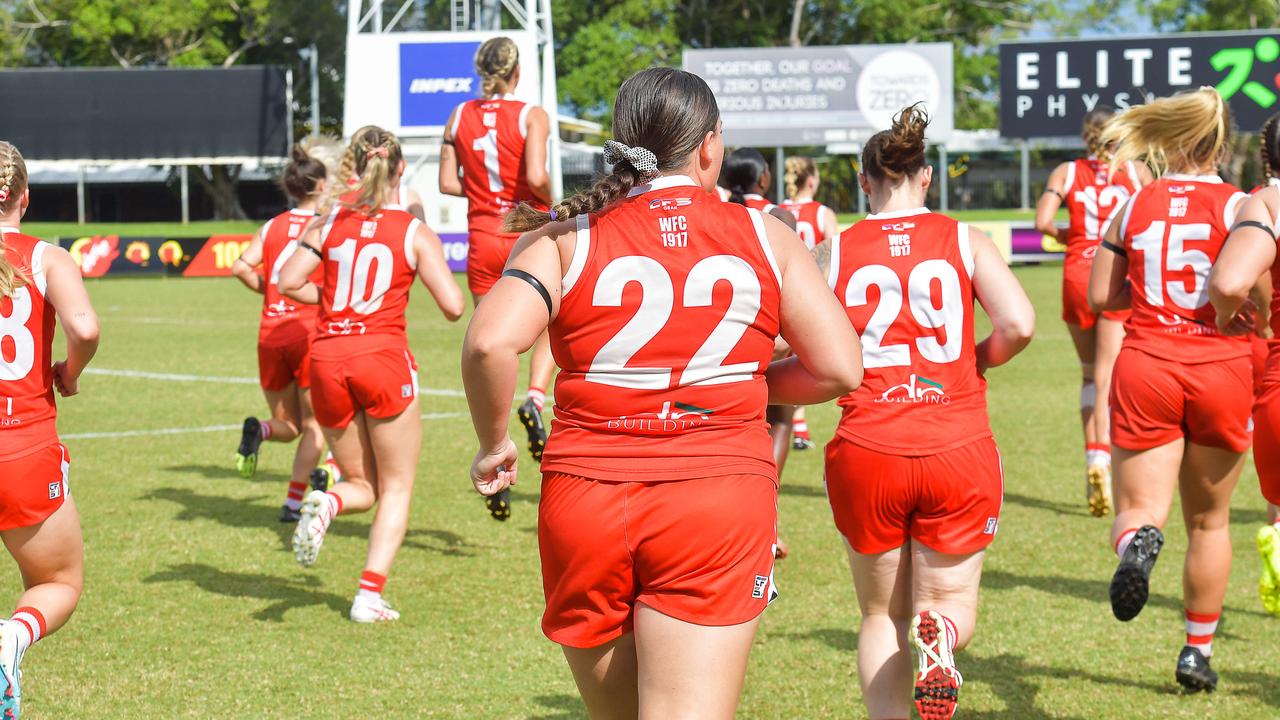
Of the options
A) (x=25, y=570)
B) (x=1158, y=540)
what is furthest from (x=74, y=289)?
(x=1158, y=540)

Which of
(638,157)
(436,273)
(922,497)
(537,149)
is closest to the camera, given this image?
(638,157)

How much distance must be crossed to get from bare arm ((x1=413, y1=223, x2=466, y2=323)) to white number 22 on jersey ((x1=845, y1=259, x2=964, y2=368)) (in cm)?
251

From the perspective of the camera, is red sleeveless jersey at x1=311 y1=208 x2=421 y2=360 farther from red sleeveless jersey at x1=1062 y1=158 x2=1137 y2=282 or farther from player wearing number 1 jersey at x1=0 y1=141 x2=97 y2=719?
red sleeveless jersey at x1=1062 y1=158 x2=1137 y2=282

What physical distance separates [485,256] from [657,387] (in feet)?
18.5

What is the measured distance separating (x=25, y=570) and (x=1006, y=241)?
105 feet

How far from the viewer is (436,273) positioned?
6703 millimetres

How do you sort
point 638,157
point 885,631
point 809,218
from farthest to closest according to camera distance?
point 809,218 < point 885,631 < point 638,157

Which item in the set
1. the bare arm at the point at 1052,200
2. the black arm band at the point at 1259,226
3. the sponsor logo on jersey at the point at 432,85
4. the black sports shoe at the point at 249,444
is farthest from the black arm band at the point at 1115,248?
the sponsor logo on jersey at the point at 432,85

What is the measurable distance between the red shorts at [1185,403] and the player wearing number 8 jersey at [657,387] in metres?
2.56

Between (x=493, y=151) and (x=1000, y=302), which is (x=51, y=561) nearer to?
(x=1000, y=302)

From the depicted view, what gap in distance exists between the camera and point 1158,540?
5.07 meters

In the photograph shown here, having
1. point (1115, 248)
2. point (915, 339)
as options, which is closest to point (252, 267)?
point (1115, 248)

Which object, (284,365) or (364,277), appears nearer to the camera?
(364,277)

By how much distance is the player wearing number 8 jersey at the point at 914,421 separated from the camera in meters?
4.46
